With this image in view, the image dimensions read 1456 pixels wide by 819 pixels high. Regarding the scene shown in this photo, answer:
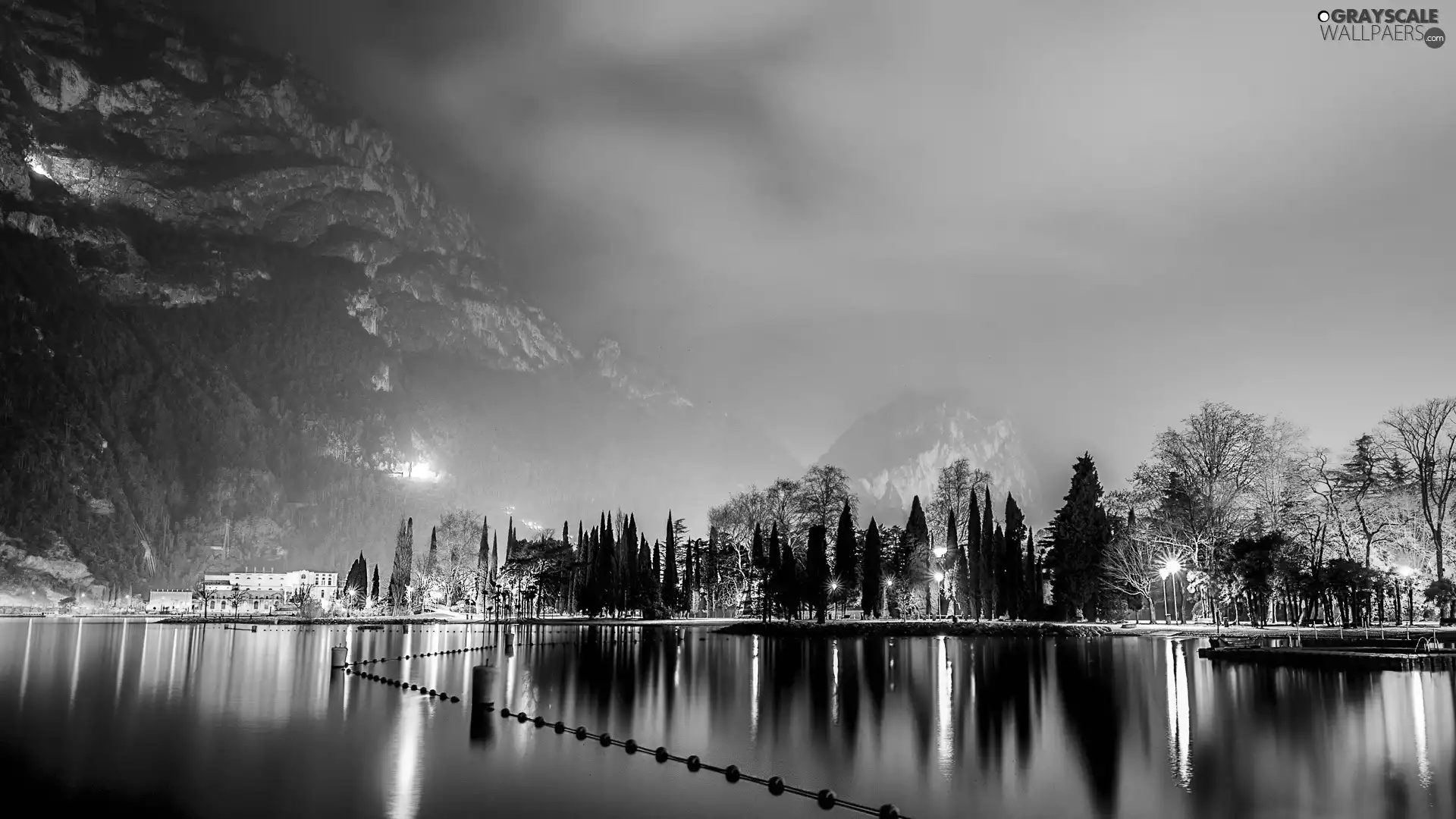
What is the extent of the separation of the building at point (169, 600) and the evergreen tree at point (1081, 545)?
162375mm

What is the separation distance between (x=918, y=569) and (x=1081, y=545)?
20.7 meters

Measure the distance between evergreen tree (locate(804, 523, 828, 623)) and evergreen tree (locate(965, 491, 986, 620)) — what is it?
43.6ft

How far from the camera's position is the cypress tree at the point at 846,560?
87.8 metres

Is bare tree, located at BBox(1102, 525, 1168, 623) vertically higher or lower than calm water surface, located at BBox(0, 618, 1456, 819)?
higher

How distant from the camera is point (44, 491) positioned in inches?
6865

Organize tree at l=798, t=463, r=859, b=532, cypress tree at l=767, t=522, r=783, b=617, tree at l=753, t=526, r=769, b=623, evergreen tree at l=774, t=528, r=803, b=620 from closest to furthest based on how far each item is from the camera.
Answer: evergreen tree at l=774, t=528, r=803, b=620 < cypress tree at l=767, t=522, r=783, b=617 < tree at l=753, t=526, r=769, b=623 < tree at l=798, t=463, r=859, b=532

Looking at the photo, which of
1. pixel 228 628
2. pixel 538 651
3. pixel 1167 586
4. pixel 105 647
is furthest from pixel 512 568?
pixel 1167 586

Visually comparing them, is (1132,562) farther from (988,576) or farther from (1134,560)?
(988,576)

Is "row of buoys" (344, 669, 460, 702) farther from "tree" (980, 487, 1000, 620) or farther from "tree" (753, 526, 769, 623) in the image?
"tree" (980, 487, 1000, 620)

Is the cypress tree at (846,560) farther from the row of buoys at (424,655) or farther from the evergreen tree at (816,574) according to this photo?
the row of buoys at (424,655)

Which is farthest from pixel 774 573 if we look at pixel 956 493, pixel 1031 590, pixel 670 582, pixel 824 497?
pixel 956 493

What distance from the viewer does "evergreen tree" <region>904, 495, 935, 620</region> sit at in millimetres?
89875

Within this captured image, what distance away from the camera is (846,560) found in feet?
290

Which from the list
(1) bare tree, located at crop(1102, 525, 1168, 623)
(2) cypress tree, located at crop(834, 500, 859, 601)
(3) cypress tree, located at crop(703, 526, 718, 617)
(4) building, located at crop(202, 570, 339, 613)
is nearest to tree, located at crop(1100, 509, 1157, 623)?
(1) bare tree, located at crop(1102, 525, 1168, 623)
